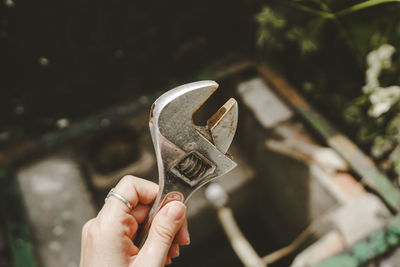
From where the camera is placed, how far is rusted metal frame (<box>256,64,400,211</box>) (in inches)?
65.3

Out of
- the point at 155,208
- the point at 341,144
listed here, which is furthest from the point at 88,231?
the point at 341,144

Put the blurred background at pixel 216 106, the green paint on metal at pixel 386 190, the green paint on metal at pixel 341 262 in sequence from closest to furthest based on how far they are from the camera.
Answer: the green paint on metal at pixel 341 262, the green paint on metal at pixel 386 190, the blurred background at pixel 216 106

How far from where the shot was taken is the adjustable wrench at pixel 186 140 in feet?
2.83

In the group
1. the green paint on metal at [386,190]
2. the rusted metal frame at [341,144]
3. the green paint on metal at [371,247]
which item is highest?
the rusted metal frame at [341,144]

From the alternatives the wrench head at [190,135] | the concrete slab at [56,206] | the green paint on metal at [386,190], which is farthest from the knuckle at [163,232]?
the green paint on metal at [386,190]

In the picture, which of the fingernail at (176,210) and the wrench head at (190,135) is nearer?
the wrench head at (190,135)

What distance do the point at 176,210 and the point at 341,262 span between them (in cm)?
102

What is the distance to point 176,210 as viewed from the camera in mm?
996

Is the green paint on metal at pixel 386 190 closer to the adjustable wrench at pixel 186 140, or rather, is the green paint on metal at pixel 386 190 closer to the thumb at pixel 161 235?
the adjustable wrench at pixel 186 140

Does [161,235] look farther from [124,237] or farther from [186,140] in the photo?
[186,140]

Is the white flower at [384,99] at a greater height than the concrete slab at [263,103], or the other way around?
the concrete slab at [263,103]

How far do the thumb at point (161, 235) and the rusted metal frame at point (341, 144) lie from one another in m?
1.35

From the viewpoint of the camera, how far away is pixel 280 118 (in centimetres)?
217

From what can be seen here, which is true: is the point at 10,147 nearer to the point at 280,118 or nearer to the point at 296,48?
the point at 280,118
